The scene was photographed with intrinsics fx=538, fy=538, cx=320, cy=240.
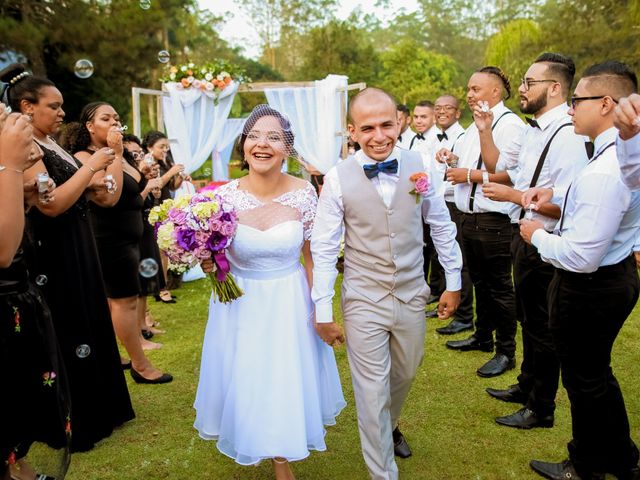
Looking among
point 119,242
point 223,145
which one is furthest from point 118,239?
point 223,145

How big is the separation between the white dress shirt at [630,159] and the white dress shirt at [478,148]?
2.19 m

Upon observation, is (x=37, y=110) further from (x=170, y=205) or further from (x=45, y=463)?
(x=45, y=463)

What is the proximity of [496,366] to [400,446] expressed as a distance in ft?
5.60

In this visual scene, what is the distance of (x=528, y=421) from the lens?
400 cm

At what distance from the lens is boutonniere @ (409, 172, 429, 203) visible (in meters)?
3.03

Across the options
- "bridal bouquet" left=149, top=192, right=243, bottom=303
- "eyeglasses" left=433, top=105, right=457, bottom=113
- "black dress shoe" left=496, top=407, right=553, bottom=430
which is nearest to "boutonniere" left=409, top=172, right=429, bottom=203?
"bridal bouquet" left=149, top=192, right=243, bottom=303

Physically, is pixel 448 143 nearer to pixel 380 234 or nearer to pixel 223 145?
pixel 380 234

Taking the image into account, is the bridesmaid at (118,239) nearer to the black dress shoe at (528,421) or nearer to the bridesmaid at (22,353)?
the bridesmaid at (22,353)

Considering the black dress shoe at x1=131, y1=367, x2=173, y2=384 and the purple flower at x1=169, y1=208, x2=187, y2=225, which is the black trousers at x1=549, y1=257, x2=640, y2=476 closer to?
the purple flower at x1=169, y1=208, x2=187, y2=225

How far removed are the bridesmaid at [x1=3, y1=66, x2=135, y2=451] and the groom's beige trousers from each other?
6.27 ft

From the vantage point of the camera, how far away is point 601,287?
2947mm

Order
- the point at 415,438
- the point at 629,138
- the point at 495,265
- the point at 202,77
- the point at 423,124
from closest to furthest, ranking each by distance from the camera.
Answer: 1. the point at 629,138
2. the point at 415,438
3. the point at 495,265
4. the point at 423,124
5. the point at 202,77

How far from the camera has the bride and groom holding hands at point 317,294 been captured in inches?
120

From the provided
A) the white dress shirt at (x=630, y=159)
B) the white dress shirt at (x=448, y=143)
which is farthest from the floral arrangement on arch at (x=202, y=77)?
the white dress shirt at (x=630, y=159)
